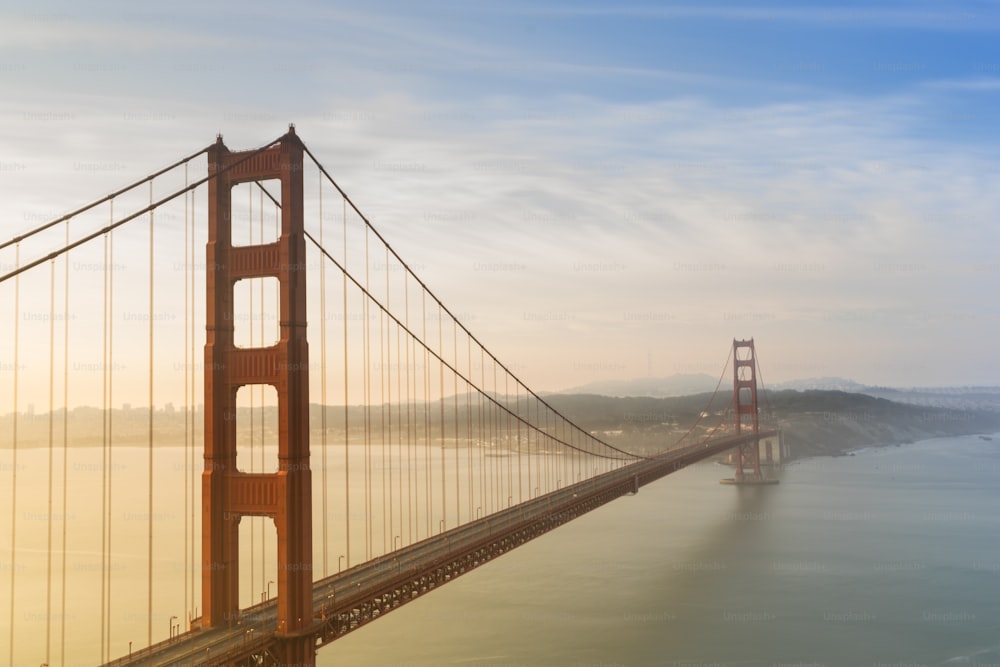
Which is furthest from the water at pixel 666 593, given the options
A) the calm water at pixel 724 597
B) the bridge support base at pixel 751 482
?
the bridge support base at pixel 751 482

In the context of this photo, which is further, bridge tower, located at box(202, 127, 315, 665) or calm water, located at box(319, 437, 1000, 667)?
calm water, located at box(319, 437, 1000, 667)

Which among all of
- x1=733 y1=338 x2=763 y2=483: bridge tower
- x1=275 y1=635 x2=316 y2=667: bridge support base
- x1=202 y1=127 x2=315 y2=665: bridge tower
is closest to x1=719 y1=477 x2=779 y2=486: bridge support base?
x1=733 y1=338 x2=763 y2=483: bridge tower

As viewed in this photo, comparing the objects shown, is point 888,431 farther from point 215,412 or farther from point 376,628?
point 215,412

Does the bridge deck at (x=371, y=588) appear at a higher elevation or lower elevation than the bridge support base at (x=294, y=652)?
higher

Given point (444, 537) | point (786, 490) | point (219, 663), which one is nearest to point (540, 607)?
point (444, 537)

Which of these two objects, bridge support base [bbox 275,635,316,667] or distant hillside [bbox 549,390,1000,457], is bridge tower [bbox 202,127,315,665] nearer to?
bridge support base [bbox 275,635,316,667]

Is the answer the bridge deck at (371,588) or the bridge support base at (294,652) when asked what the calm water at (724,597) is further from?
the bridge support base at (294,652)
